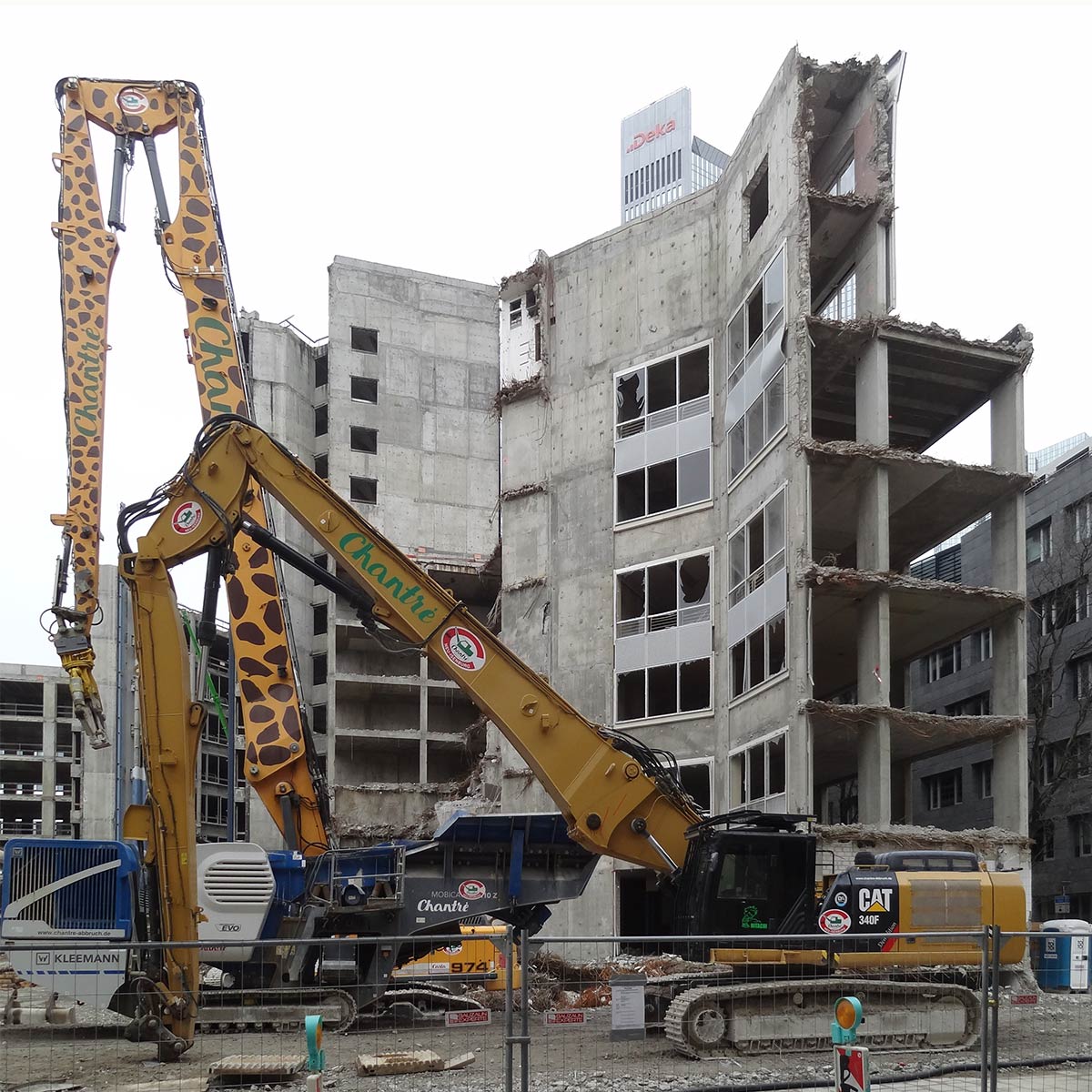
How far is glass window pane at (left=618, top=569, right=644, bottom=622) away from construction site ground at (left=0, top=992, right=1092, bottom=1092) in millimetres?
24345

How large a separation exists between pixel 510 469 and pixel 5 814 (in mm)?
50474

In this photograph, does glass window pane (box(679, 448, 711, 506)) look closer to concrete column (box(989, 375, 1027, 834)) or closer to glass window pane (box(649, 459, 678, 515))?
glass window pane (box(649, 459, 678, 515))

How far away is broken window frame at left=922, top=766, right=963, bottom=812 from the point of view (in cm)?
6383

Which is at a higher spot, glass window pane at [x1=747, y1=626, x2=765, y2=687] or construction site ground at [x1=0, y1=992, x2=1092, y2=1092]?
glass window pane at [x1=747, y1=626, x2=765, y2=687]

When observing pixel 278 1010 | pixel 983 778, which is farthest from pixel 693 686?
pixel 983 778

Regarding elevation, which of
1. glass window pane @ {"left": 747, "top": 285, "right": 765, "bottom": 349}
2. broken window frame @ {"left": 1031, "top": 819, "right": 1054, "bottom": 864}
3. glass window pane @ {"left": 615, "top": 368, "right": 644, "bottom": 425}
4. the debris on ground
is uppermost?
glass window pane @ {"left": 747, "top": 285, "right": 765, "bottom": 349}

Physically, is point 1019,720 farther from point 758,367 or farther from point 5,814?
point 5,814

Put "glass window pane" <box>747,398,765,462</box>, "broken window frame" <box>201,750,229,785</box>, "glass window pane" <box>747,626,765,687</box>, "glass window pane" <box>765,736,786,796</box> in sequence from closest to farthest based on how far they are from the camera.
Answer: "glass window pane" <box>765,736,786,796</box>
"glass window pane" <box>747,626,765,687</box>
"glass window pane" <box>747,398,765,462</box>
"broken window frame" <box>201,750,229,785</box>

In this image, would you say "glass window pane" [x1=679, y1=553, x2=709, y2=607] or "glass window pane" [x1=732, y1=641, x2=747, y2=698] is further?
"glass window pane" [x1=679, y1=553, x2=709, y2=607]

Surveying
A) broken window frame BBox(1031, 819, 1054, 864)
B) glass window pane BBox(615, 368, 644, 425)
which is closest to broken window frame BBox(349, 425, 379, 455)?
glass window pane BBox(615, 368, 644, 425)

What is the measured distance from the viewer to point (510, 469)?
149ft

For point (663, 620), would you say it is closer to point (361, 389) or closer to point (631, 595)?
point (631, 595)

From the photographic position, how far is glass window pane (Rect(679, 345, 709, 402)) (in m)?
39.5

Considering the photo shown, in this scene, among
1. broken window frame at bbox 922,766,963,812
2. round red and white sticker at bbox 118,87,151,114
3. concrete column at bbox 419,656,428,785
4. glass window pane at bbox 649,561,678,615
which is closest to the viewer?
round red and white sticker at bbox 118,87,151,114
